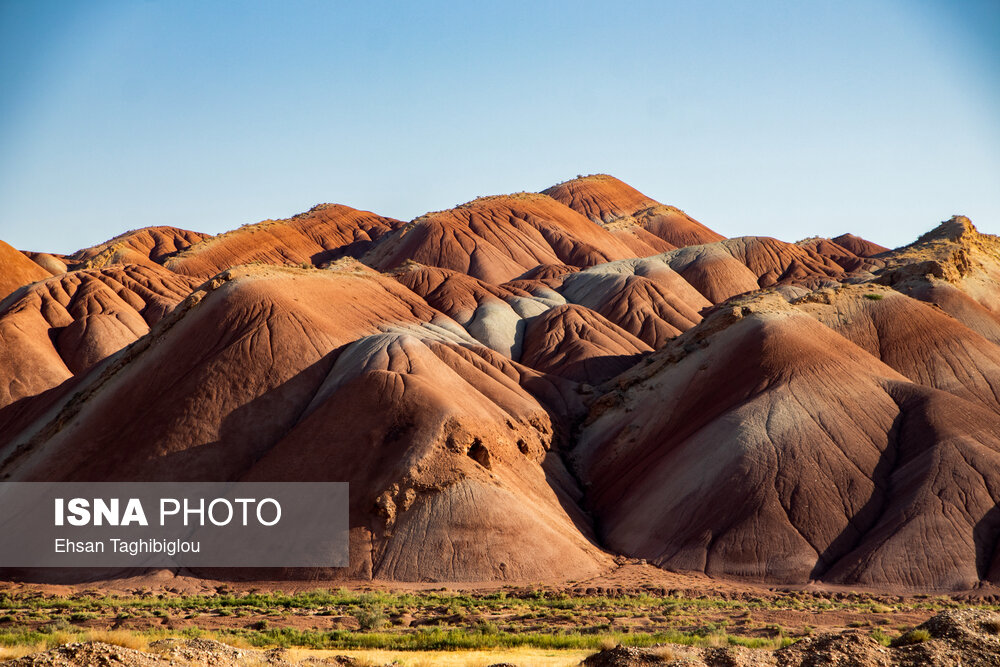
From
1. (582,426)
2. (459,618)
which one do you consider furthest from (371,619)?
(582,426)

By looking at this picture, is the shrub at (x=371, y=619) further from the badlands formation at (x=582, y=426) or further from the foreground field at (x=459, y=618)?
the badlands formation at (x=582, y=426)

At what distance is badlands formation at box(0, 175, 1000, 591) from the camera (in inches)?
1596

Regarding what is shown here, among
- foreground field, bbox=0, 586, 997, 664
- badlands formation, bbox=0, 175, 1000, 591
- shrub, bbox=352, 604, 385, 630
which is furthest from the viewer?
badlands formation, bbox=0, 175, 1000, 591

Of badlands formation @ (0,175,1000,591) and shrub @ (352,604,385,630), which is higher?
badlands formation @ (0,175,1000,591)

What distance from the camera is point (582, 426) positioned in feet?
185

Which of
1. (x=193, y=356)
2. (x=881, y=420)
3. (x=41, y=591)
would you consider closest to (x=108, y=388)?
(x=193, y=356)

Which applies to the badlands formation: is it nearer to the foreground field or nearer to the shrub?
the foreground field

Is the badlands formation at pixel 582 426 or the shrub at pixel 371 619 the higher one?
the badlands formation at pixel 582 426

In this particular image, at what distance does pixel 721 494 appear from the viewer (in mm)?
43656

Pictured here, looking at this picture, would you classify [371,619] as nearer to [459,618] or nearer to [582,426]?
[459,618]

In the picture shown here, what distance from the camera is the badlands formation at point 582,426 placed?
40.5m

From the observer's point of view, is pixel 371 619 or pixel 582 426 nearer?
pixel 371 619

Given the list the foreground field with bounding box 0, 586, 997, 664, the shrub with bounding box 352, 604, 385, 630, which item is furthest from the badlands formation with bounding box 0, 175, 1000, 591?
the shrub with bounding box 352, 604, 385, 630

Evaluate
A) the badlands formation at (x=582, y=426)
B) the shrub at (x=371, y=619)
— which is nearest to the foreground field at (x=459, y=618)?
the shrub at (x=371, y=619)
